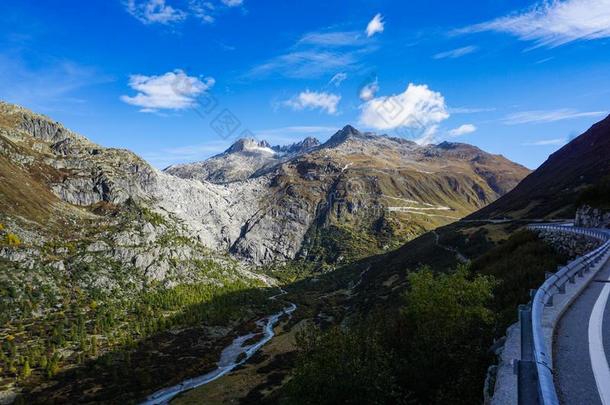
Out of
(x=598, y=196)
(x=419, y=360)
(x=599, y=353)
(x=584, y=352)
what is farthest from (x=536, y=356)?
(x=598, y=196)

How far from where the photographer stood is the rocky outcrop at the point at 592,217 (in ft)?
208

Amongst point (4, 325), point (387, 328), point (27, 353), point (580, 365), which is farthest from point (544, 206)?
point (4, 325)

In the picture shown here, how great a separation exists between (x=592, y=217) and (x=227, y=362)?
109 metres

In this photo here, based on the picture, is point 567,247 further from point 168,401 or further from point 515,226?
point 168,401

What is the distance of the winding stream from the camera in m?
100

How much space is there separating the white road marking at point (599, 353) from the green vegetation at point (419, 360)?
5321mm

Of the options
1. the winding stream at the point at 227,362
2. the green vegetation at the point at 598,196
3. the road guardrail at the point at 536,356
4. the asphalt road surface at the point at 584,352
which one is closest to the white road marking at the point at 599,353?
the asphalt road surface at the point at 584,352

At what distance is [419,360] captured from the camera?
26625 mm

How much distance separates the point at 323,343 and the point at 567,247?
3908cm

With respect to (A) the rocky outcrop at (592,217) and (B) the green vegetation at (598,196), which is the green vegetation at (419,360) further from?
(B) the green vegetation at (598,196)

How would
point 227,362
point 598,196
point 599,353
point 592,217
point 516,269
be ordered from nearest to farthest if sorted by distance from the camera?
→ point 599,353
point 516,269
point 592,217
point 598,196
point 227,362

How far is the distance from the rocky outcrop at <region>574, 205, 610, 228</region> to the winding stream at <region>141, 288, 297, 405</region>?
94.4 m

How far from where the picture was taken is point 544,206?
146375mm

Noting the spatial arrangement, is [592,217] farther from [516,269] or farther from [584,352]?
[584,352]
